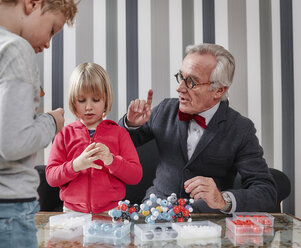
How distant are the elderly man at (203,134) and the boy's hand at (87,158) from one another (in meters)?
0.48

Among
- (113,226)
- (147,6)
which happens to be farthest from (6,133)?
(147,6)

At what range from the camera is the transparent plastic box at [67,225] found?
1179 mm

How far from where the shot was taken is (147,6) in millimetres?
2719

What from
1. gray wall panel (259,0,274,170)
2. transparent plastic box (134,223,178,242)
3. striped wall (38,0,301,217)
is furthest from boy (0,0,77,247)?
gray wall panel (259,0,274,170)

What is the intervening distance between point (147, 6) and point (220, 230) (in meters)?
1.99

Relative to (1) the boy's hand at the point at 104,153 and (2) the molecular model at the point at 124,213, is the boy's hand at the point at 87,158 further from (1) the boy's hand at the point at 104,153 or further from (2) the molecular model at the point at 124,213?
(2) the molecular model at the point at 124,213

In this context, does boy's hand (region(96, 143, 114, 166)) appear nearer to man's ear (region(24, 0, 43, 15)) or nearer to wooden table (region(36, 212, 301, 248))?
wooden table (region(36, 212, 301, 248))

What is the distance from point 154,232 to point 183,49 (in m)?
1.83

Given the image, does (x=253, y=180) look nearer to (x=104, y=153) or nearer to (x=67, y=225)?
(x=104, y=153)

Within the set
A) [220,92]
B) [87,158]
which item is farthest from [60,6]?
[220,92]

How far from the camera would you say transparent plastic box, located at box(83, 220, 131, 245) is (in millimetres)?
1121

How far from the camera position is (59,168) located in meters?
1.54

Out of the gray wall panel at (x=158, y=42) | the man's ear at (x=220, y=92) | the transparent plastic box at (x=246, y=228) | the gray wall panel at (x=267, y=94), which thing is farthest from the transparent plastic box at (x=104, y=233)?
the gray wall panel at (x=267, y=94)

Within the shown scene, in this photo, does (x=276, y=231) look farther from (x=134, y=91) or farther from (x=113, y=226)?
(x=134, y=91)
